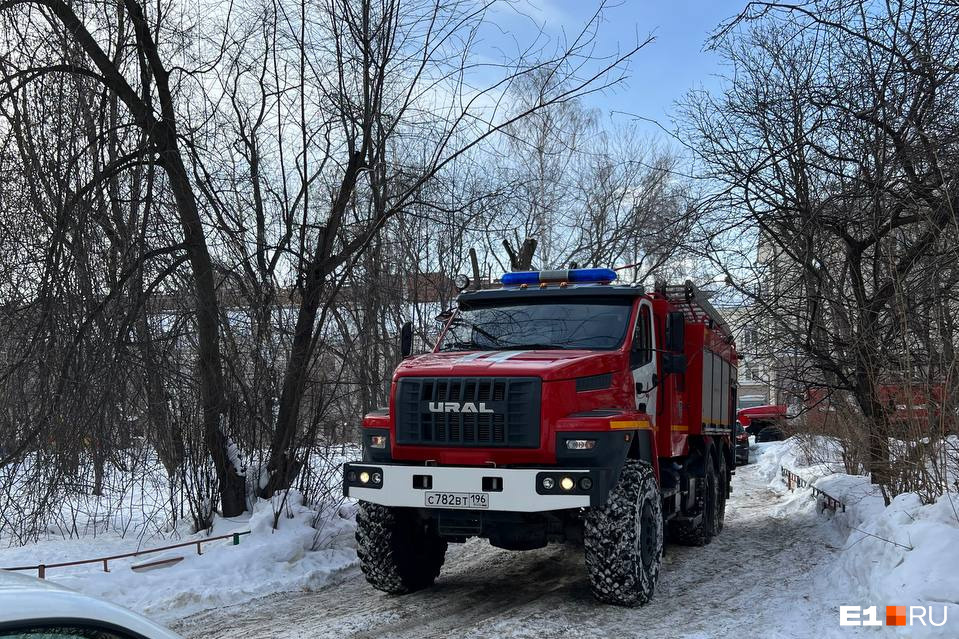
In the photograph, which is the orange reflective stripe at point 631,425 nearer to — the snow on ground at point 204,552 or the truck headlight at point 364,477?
the truck headlight at point 364,477

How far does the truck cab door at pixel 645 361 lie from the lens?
8.48 m

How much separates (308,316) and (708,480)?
5.59 metres

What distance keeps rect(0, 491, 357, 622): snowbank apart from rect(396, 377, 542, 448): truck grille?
2151 mm

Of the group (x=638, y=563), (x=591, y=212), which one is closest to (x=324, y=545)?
(x=638, y=563)

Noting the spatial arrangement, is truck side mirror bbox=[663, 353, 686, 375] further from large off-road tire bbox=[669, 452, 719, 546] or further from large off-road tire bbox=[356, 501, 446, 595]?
large off-road tire bbox=[356, 501, 446, 595]

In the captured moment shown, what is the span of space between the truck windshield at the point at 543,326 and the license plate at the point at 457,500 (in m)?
1.80

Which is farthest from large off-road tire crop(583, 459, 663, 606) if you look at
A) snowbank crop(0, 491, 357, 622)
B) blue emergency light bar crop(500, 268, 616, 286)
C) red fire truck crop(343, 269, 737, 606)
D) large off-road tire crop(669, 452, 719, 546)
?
large off-road tire crop(669, 452, 719, 546)

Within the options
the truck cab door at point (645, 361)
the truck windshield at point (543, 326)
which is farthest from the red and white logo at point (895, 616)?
the truck windshield at point (543, 326)

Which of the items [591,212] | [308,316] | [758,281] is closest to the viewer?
[308,316]

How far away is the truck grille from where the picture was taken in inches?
287

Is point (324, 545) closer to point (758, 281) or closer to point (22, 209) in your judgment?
point (22, 209)

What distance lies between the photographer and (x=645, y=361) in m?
8.77

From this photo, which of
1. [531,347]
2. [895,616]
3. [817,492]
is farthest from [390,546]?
[817,492]

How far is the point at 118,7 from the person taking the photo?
7.76m
